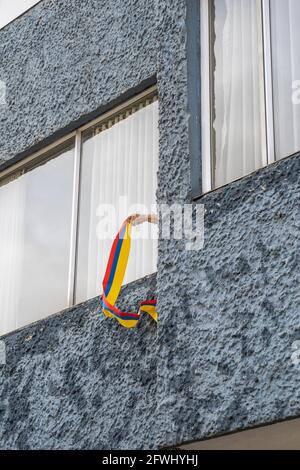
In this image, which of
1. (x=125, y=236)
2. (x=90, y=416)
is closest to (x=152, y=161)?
(x=125, y=236)

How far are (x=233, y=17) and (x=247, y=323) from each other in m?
2.45

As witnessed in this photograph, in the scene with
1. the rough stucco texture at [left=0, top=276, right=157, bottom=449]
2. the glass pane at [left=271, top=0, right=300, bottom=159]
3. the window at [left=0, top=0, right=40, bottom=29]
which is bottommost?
the rough stucco texture at [left=0, top=276, right=157, bottom=449]

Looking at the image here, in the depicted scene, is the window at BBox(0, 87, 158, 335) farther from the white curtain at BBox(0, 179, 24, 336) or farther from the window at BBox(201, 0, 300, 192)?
the window at BBox(201, 0, 300, 192)

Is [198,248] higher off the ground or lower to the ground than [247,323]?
higher

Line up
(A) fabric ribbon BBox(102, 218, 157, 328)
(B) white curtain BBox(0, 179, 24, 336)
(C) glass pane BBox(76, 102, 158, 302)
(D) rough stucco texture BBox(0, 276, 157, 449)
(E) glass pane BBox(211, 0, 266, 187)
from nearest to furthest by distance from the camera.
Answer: (E) glass pane BBox(211, 0, 266, 187)
(D) rough stucco texture BBox(0, 276, 157, 449)
(A) fabric ribbon BBox(102, 218, 157, 328)
(C) glass pane BBox(76, 102, 158, 302)
(B) white curtain BBox(0, 179, 24, 336)

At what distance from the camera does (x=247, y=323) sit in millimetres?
6762

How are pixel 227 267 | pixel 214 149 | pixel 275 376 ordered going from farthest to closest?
pixel 214 149 < pixel 227 267 < pixel 275 376

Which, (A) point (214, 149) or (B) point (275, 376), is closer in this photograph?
(B) point (275, 376)

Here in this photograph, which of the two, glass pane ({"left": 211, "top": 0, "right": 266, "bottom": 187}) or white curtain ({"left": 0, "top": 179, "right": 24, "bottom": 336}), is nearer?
glass pane ({"left": 211, "top": 0, "right": 266, "bottom": 187})

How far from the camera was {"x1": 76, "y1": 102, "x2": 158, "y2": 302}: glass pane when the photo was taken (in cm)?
870

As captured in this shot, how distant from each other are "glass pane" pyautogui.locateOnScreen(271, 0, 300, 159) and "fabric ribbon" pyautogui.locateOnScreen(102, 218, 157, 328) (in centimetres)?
142

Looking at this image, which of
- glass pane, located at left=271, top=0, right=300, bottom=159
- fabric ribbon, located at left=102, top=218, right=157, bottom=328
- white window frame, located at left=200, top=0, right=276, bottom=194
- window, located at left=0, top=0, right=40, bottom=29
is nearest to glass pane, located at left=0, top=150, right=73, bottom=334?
fabric ribbon, located at left=102, top=218, right=157, bottom=328

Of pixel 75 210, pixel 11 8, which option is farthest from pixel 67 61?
pixel 11 8

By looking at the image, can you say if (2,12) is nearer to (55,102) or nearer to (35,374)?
(55,102)
